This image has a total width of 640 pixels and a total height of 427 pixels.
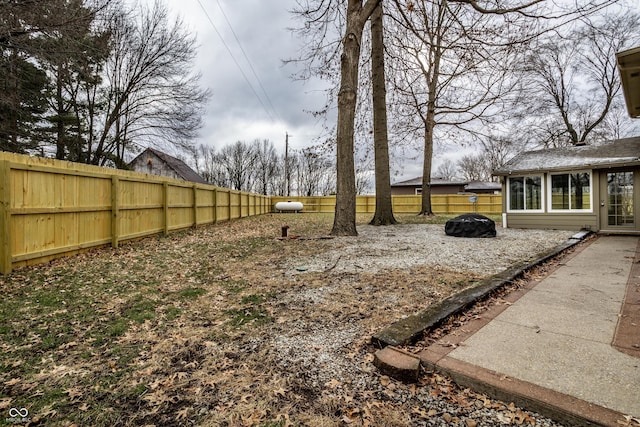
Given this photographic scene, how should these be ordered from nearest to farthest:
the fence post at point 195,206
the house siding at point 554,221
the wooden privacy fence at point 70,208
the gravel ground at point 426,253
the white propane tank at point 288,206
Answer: the wooden privacy fence at point 70,208 < the gravel ground at point 426,253 < the house siding at point 554,221 < the fence post at point 195,206 < the white propane tank at point 288,206

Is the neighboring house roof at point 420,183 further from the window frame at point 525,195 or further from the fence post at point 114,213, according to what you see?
the fence post at point 114,213

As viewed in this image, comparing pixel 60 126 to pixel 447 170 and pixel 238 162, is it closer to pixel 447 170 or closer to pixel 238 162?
pixel 238 162

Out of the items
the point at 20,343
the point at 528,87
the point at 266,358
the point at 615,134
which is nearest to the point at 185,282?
the point at 20,343

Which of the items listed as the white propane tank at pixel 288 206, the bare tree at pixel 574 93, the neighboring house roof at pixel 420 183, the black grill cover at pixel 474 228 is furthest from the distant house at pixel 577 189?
the neighboring house roof at pixel 420 183

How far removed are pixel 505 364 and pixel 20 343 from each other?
3542mm

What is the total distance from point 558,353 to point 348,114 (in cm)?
672

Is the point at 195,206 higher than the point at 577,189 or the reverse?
the reverse

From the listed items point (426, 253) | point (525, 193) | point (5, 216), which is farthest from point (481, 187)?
point (5, 216)

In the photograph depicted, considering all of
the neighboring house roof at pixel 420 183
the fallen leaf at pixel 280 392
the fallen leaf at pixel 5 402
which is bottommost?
the fallen leaf at pixel 280 392

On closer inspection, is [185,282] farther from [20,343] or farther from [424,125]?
[424,125]

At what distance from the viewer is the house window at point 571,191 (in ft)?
30.6

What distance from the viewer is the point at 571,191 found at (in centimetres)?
959

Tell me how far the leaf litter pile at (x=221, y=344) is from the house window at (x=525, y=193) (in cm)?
696

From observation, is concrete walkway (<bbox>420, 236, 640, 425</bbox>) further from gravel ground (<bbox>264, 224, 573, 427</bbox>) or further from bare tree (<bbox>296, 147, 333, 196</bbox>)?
bare tree (<bbox>296, 147, 333, 196</bbox>)
